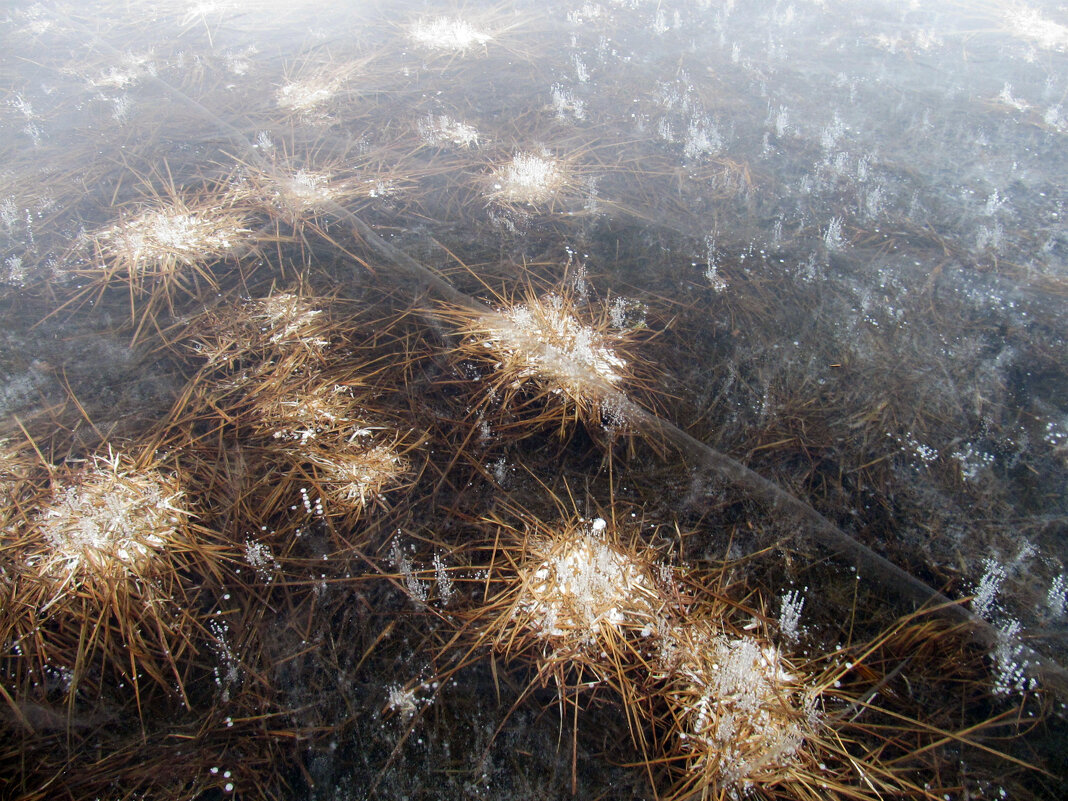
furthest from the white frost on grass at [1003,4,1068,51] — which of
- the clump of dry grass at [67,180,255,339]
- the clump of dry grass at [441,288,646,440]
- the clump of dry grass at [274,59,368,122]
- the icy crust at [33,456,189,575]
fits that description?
the icy crust at [33,456,189,575]

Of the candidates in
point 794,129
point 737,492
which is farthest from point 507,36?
point 737,492

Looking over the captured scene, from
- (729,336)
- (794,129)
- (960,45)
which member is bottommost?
(729,336)

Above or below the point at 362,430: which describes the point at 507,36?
above

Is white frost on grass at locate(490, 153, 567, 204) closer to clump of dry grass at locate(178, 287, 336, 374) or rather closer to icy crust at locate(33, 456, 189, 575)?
clump of dry grass at locate(178, 287, 336, 374)

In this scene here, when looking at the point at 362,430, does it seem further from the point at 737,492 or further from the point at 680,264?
the point at 680,264

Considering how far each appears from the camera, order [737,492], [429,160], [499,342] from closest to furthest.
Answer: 1. [737,492]
2. [499,342]
3. [429,160]

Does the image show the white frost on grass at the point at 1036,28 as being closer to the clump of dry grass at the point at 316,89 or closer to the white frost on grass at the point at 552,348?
the white frost on grass at the point at 552,348

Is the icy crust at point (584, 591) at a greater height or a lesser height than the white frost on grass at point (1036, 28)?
lesser

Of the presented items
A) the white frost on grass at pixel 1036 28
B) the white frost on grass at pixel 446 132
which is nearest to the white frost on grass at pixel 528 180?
the white frost on grass at pixel 446 132
